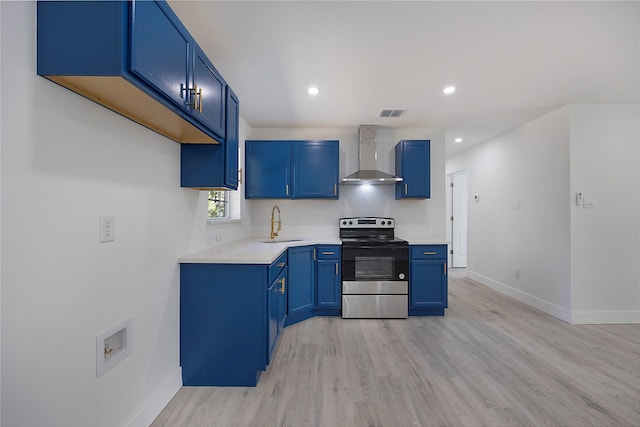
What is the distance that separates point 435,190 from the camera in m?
4.05

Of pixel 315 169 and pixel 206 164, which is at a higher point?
pixel 315 169

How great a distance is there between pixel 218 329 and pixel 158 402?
511mm

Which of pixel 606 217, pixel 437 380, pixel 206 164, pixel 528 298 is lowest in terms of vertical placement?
pixel 437 380

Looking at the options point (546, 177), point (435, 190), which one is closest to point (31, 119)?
point (435, 190)

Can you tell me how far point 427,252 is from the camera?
346cm

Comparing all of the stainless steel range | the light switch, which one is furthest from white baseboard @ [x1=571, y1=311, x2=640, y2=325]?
the stainless steel range

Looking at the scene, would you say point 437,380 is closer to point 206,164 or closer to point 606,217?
point 206,164

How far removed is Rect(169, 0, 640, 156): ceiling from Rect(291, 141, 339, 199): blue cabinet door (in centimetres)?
48

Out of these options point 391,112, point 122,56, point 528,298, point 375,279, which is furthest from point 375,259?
point 122,56

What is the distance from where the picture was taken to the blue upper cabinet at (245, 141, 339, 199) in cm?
374

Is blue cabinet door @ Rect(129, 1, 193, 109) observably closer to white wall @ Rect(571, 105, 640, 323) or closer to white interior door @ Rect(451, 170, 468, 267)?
white wall @ Rect(571, 105, 640, 323)

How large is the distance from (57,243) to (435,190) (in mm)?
4005

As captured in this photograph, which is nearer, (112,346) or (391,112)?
(112,346)

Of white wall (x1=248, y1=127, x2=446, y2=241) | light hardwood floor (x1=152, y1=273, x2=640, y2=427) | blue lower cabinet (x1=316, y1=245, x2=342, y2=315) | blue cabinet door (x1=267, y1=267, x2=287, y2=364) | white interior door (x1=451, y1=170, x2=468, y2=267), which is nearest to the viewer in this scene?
light hardwood floor (x1=152, y1=273, x2=640, y2=427)
